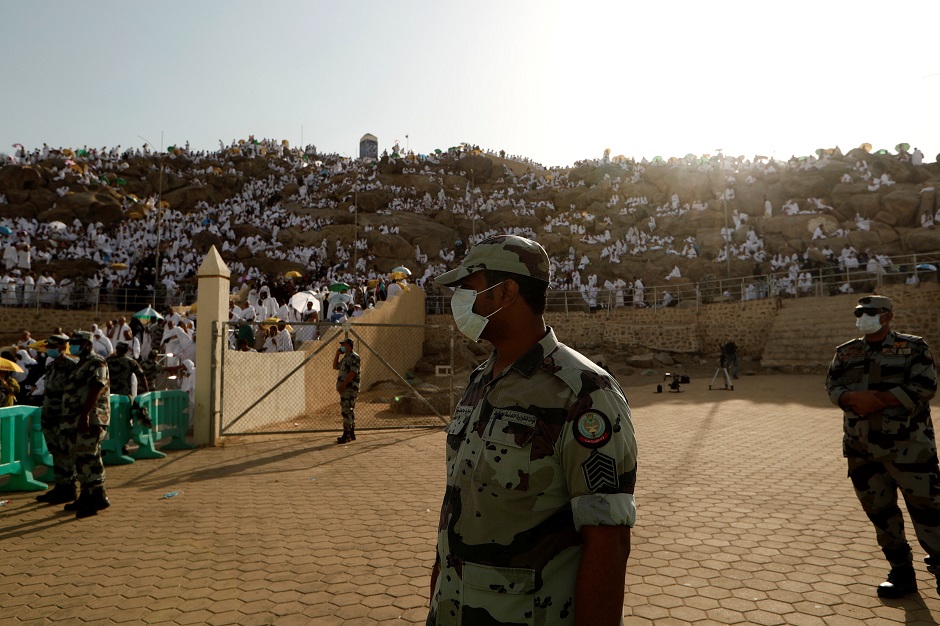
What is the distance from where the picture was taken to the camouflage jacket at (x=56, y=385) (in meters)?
5.75

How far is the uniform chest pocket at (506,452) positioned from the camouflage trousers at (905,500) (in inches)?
130

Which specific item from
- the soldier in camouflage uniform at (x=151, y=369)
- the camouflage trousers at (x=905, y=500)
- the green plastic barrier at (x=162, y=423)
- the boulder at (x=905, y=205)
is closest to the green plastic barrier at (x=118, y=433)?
the green plastic barrier at (x=162, y=423)

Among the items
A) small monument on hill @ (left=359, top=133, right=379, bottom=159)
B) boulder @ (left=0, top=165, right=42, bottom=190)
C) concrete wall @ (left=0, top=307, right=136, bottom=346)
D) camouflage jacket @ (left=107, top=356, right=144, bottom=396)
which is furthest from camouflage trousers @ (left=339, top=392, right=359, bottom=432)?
small monument on hill @ (left=359, top=133, right=379, bottom=159)

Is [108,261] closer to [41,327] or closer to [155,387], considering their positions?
[41,327]

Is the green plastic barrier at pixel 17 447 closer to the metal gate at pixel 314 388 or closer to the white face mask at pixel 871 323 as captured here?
the metal gate at pixel 314 388

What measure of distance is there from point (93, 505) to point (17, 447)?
1.51 m

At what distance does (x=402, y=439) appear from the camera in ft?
32.4

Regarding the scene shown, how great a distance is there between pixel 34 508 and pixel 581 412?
6.70 metres

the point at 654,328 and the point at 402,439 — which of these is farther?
the point at 654,328

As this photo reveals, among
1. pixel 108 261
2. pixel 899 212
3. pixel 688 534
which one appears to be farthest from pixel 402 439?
pixel 899 212

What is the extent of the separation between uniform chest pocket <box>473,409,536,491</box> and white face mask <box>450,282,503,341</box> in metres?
0.32

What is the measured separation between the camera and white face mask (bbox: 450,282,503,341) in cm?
180

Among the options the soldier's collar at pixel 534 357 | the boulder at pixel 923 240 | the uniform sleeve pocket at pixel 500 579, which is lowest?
the uniform sleeve pocket at pixel 500 579

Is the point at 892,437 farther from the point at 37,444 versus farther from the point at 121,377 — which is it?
the point at 121,377
